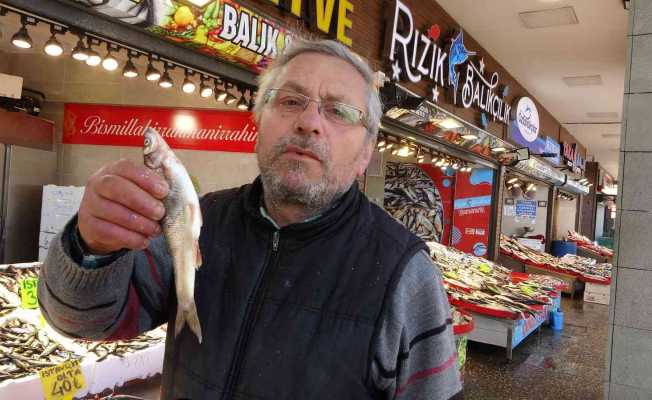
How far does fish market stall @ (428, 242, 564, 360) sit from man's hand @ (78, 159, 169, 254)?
5.97 meters

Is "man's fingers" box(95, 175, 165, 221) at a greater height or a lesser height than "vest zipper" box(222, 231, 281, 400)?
greater

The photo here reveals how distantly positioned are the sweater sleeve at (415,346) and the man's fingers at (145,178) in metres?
0.69

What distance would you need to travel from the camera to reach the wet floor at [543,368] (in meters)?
5.47

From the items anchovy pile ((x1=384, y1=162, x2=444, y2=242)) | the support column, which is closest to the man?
the support column

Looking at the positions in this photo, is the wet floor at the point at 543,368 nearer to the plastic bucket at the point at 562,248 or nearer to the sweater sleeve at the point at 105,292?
the sweater sleeve at the point at 105,292

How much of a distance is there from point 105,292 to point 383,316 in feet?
2.35

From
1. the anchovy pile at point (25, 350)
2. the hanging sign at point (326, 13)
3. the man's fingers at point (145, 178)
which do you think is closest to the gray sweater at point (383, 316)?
the man's fingers at point (145, 178)

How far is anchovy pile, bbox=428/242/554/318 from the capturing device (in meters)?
6.89

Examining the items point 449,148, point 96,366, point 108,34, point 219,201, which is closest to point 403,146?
point 449,148

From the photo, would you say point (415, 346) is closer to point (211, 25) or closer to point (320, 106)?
point (320, 106)

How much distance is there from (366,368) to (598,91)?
13.0 m

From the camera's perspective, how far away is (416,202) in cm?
1205

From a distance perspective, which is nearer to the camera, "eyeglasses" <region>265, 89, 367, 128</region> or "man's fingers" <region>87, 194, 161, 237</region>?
"man's fingers" <region>87, 194, 161, 237</region>

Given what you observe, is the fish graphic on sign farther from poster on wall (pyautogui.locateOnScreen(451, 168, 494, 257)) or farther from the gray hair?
the gray hair
